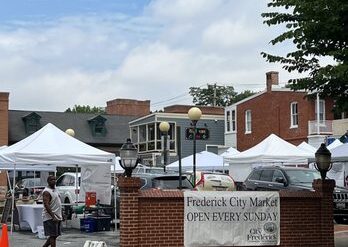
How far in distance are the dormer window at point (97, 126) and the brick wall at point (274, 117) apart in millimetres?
18172

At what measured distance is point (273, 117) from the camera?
4778 cm

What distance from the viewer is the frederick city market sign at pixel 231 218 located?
13.0 m

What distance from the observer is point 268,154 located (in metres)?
24.9

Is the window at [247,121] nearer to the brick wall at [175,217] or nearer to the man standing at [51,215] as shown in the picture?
the brick wall at [175,217]

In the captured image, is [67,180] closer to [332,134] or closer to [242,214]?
[242,214]

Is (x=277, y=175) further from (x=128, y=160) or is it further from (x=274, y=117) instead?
(x=274, y=117)

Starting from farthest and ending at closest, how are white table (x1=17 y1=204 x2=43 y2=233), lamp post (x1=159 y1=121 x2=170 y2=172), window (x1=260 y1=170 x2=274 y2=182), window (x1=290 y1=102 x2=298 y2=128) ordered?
window (x1=290 y1=102 x2=298 y2=128), lamp post (x1=159 y1=121 x2=170 y2=172), window (x1=260 y1=170 x2=274 y2=182), white table (x1=17 y1=204 x2=43 y2=233)

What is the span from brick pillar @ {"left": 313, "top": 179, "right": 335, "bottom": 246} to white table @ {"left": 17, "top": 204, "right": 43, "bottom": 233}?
828 cm

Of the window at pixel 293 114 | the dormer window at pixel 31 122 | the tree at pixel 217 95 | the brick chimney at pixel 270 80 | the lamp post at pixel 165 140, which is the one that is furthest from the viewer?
the tree at pixel 217 95

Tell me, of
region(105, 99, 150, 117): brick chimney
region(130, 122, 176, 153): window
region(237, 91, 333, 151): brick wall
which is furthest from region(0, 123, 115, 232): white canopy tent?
region(105, 99, 150, 117): brick chimney

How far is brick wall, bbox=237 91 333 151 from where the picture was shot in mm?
43750

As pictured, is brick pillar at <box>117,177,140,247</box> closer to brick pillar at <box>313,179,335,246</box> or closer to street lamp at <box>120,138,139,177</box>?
street lamp at <box>120,138,139,177</box>

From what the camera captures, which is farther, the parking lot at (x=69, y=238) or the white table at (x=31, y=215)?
the white table at (x=31, y=215)

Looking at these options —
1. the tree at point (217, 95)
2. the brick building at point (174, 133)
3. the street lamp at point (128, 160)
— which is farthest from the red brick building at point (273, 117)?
the tree at point (217, 95)
